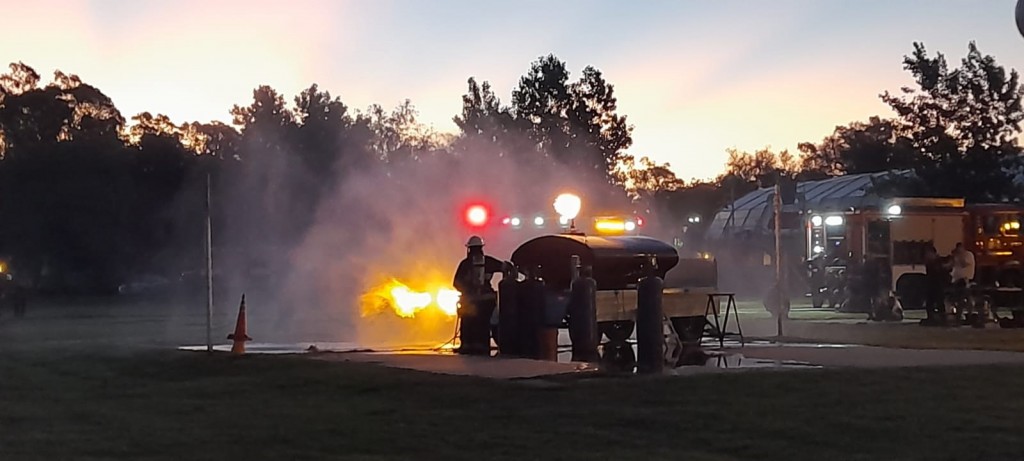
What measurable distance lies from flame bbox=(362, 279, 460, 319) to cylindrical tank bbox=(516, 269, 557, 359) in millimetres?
12180

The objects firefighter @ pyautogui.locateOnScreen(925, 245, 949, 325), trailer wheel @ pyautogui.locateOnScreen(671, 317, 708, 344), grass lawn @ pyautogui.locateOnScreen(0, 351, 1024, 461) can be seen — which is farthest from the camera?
firefighter @ pyautogui.locateOnScreen(925, 245, 949, 325)

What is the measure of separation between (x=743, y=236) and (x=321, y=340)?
45.2 metres

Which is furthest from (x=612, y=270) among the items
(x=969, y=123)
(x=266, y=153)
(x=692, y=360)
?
(x=266, y=153)

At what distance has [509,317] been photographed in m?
21.5

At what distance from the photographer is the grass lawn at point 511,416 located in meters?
11.3

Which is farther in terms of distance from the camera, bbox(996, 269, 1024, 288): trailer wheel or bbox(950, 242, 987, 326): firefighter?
bbox(996, 269, 1024, 288): trailer wheel

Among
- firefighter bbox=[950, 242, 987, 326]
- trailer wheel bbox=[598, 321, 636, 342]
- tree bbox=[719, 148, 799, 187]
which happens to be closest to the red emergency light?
trailer wheel bbox=[598, 321, 636, 342]

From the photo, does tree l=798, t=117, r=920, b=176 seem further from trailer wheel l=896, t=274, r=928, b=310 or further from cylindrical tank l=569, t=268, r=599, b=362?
cylindrical tank l=569, t=268, r=599, b=362

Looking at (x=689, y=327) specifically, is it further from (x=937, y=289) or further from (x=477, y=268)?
(x=937, y=289)

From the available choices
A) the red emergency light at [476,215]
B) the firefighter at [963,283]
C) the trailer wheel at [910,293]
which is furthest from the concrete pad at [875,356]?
the trailer wheel at [910,293]

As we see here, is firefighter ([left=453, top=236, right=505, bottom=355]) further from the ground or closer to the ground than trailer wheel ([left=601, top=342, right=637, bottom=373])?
further from the ground

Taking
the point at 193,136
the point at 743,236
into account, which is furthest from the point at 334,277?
the point at 193,136

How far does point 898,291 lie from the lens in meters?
37.8

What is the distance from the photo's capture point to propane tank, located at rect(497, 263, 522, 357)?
2138cm
